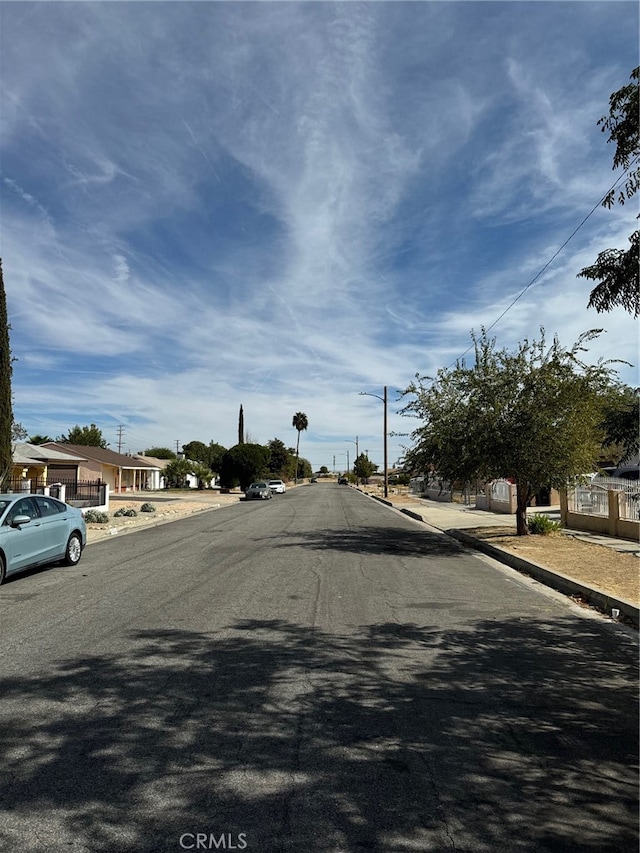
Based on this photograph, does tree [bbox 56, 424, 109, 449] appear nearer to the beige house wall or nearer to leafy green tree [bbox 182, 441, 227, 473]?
leafy green tree [bbox 182, 441, 227, 473]

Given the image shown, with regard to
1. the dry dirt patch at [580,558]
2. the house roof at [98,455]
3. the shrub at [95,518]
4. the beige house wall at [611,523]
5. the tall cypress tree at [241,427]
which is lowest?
the dry dirt patch at [580,558]

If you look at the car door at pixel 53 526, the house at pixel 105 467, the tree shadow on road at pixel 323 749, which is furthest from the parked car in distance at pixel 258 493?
the tree shadow on road at pixel 323 749

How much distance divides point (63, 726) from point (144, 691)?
780 millimetres

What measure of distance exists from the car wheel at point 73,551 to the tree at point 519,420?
8.75 metres

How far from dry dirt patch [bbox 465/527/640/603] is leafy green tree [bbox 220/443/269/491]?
46.2m

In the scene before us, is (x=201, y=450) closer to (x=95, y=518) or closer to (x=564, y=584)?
(x=95, y=518)

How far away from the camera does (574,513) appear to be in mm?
19391

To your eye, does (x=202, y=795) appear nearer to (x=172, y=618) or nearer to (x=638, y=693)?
(x=638, y=693)

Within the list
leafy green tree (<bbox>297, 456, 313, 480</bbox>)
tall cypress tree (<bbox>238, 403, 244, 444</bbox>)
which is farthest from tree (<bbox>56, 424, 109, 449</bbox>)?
leafy green tree (<bbox>297, 456, 313, 480</bbox>)

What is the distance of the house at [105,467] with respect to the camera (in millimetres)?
54188

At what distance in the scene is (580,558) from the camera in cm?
1307

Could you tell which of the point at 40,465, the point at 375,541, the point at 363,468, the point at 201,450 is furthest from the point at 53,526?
the point at 201,450

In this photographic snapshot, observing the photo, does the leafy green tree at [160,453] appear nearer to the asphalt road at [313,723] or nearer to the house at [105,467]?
the house at [105,467]

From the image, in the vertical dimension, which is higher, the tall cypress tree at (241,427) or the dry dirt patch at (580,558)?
the tall cypress tree at (241,427)
